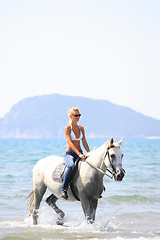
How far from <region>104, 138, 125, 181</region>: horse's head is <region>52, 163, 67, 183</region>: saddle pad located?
1.11 metres

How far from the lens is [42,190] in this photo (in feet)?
30.3

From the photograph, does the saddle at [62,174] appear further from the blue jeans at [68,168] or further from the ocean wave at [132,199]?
the ocean wave at [132,199]

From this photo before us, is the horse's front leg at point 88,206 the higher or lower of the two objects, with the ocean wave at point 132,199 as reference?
higher

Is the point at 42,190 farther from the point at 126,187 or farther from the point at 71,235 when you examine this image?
the point at 126,187

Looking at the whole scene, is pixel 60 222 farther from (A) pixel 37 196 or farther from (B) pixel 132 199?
(B) pixel 132 199

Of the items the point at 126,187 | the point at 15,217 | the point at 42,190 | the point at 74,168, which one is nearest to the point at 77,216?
the point at 15,217

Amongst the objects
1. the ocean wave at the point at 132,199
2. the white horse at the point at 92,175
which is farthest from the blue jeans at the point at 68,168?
the ocean wave at the point at 132,199

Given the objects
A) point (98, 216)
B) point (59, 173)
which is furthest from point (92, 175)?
point (98, 216)

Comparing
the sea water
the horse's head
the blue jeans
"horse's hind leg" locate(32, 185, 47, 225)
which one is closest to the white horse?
the horse's head

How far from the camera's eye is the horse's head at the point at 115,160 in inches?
295

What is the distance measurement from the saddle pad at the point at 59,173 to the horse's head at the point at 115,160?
1.11 meters

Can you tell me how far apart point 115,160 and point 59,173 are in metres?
1.49

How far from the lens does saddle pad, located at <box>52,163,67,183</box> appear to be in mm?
8495

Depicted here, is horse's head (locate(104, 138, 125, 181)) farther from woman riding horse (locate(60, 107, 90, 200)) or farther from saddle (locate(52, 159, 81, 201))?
saddle (locate(52, 159, 81, 201))
